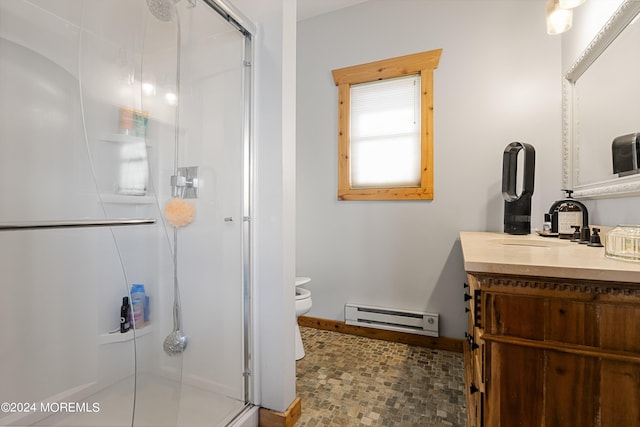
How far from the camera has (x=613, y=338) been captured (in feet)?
2.31

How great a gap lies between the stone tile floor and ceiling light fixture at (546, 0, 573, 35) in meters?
2.10

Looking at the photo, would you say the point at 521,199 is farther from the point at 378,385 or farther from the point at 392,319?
the point at 378,385

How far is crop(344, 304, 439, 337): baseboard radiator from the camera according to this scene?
6.99 feet

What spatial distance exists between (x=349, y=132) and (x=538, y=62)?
1.37 m

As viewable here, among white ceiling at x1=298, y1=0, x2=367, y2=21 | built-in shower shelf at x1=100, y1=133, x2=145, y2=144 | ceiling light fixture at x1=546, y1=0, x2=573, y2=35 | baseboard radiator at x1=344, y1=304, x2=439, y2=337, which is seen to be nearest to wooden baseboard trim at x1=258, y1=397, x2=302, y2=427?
baseboard radiator at x1=344, y1=304, x2=439, y2=337

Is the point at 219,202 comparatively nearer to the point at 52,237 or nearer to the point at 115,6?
the point at 52,237

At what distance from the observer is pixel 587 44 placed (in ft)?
4.99

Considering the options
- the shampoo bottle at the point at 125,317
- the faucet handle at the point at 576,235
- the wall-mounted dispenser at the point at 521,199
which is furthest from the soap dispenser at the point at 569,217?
the shampoo bottle at the point at 125,317

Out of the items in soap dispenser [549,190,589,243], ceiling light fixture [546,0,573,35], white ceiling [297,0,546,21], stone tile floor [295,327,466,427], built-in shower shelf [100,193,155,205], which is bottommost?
stone tile floor [295,327,466,427]

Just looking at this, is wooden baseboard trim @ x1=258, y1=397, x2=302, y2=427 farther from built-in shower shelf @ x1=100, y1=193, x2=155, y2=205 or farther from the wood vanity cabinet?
built-in shower shelf @ x1=100, y1=193, x2=155, y2=205

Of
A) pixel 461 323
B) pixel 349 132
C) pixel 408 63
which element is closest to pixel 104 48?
pixel 349 132

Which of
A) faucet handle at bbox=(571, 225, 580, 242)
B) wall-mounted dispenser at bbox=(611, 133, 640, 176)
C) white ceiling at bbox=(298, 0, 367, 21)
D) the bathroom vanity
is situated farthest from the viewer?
white ceiling at bbox=(298, 0, 367, 21)

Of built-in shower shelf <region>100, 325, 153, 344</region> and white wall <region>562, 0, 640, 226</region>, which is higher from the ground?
white wall <region>562, 0, 640, 226</region>

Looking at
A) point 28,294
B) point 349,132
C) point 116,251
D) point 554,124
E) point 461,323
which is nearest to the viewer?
point 28,294
